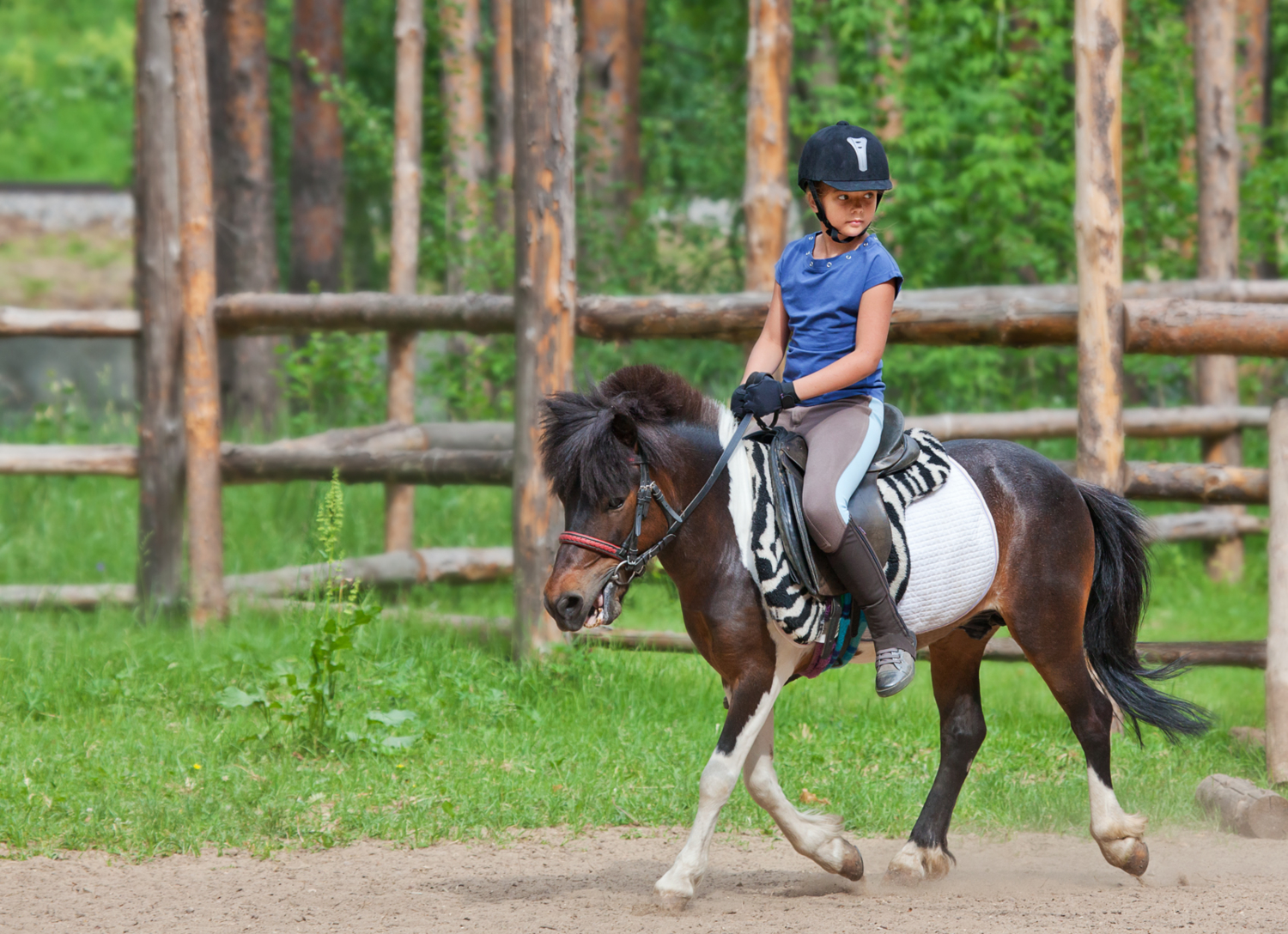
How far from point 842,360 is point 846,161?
1.88 ft

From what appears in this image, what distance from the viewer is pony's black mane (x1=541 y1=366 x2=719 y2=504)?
3561 mm

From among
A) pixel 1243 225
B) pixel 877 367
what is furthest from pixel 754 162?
pixel 1243 225

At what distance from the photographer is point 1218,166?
30.3ft

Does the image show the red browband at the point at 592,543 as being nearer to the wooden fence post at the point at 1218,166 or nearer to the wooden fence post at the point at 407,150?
the wooden fence post at the point at 407,150

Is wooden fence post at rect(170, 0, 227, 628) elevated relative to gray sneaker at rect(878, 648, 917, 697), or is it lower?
elevated

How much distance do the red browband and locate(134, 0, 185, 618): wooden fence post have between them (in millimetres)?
4039

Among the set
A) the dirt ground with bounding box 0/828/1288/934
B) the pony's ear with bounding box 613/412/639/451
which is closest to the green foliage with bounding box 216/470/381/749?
the dirt ground with bounding box 0/828/1288/934

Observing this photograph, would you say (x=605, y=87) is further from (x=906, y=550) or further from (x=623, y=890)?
(x=623, y=890)

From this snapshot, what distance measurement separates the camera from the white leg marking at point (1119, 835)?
405 centimetres

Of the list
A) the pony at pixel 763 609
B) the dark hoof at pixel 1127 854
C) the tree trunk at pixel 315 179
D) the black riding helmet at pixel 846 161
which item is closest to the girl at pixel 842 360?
the black riding helmet at pixel 846 161

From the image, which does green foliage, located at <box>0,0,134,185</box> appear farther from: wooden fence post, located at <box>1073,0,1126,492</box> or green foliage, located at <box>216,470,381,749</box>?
wooden fence post, located at <box>1073,0,1126,492</box>

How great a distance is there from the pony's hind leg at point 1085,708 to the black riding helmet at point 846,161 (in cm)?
150

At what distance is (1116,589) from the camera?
445 cm

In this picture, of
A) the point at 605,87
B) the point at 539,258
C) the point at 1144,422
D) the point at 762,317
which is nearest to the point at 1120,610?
the point at 762,317
